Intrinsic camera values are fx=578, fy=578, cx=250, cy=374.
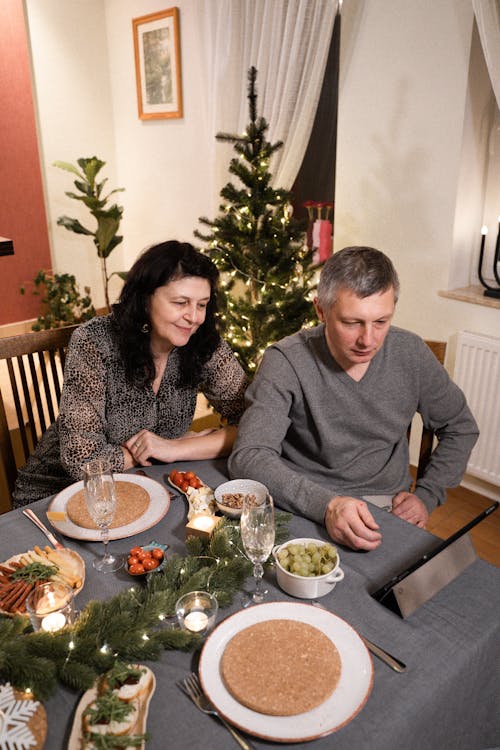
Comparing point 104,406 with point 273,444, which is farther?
point 104,406

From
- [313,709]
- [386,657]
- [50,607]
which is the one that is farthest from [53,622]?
[386,657]

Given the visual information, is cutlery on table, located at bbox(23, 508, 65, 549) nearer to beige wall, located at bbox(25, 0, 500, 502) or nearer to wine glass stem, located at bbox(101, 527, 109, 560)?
wine glass stem, located at bbox(101, 527, 109, 560)

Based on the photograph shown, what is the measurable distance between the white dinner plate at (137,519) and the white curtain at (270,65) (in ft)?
8.25

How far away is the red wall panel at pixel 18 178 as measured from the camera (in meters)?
4.40

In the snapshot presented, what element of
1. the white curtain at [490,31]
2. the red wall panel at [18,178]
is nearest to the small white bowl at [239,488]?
the white curtain at [490,31]

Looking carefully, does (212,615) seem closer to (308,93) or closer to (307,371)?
(307,371)

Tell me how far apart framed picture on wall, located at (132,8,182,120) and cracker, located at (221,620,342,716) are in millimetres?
4134

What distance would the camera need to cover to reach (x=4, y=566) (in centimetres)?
107

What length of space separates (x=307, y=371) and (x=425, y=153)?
1.69 m

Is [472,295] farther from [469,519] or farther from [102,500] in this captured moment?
[102,500]

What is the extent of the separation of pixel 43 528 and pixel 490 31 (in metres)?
2.39

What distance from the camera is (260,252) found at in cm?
274

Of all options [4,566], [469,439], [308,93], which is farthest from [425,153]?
[4,566]

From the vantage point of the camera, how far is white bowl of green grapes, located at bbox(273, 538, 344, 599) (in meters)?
1.01
